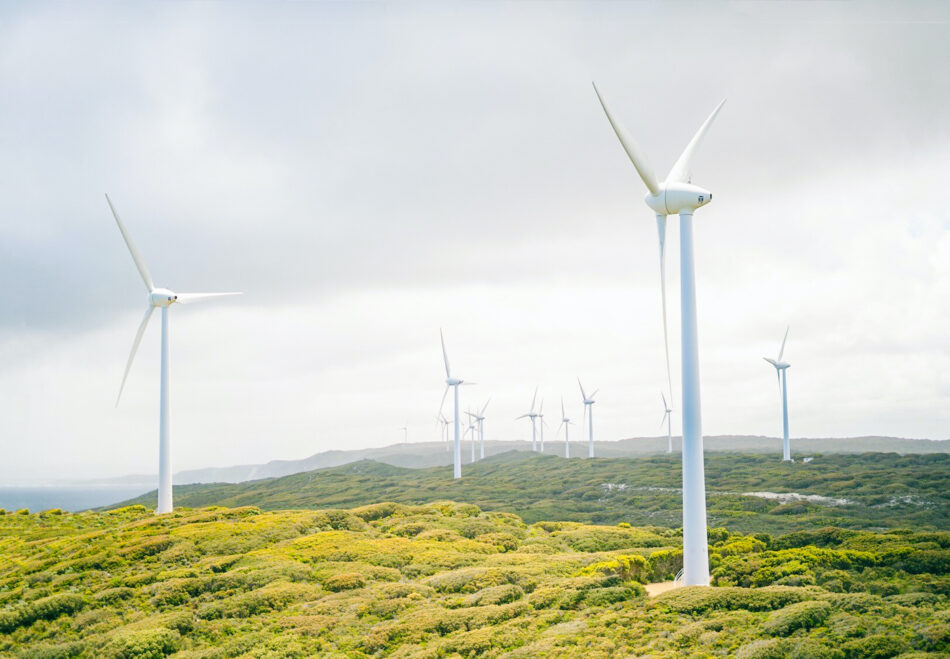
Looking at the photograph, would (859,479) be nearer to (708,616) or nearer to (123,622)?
(708,616)

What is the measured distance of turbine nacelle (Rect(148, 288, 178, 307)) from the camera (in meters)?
67.4

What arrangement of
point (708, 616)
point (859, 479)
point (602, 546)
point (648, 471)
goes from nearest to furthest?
point (708, 616)
point (602, 546)
point (859, 479)
point (648, 471)

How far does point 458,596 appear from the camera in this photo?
39.3 metres

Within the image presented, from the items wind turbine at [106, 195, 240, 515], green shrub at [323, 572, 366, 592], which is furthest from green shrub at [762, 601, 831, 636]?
wind turbine at [106, 195, 240, 515]

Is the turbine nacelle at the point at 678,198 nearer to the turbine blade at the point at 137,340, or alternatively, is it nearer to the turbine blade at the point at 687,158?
the turbine blade at the point at 687,158

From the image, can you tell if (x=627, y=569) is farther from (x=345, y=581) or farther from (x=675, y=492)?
(x=675, y=492)

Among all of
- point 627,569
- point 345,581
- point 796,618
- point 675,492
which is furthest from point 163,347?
point 675,492

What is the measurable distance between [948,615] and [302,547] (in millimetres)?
37849

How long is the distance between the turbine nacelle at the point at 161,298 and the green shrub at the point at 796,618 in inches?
2246

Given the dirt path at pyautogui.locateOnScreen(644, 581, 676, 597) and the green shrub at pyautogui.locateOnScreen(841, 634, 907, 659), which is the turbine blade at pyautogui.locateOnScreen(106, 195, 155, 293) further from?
the green shrub at pyautogui.locateOnScreen(841, 634, 907, 659)

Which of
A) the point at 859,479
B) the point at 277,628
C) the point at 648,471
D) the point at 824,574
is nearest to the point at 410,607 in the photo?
the point at 277,628

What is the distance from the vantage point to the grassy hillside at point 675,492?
78500 mm

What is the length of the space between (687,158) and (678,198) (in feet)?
11.5

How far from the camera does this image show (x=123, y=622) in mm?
37562
